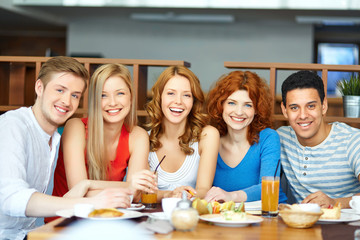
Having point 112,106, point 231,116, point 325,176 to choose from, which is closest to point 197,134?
point 231,116

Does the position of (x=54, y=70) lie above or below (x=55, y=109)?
above

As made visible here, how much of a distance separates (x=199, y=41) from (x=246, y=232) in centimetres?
532

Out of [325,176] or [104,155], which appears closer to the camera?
[104,155]

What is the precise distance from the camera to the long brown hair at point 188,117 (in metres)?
2.02

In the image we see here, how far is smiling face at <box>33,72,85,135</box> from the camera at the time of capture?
5.35 ft

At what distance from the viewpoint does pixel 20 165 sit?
4.75 ft

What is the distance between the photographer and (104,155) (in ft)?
5.95

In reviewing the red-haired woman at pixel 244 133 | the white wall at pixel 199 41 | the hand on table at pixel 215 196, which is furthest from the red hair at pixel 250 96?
the white wall at pixel 199 41

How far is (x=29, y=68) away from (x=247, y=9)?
3.06 m

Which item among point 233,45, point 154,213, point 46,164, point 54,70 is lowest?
point 154,213

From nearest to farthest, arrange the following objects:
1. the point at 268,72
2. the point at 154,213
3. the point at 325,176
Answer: the point at 154,213 → the point at 325,176 → the point at 268,72

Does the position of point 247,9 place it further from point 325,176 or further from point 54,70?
point 54,70

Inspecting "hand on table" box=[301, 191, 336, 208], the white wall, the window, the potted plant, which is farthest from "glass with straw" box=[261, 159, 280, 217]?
the window

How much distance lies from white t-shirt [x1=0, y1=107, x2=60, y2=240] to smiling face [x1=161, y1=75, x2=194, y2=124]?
1.60ft
